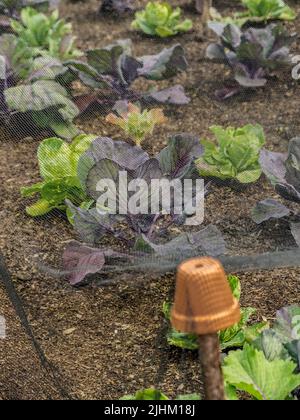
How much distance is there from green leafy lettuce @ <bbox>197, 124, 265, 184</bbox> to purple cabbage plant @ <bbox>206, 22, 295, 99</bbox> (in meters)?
0.64

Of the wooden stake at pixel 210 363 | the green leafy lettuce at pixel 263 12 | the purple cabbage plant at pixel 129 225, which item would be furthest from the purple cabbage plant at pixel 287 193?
the green leafy lettuce at pixel 263 12

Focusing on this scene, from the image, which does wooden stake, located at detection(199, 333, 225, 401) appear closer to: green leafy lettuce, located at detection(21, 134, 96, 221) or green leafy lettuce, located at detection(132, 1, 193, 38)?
green leafy lettuce, located at detection(21, 134, 96, 221)

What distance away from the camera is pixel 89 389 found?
6.70ft

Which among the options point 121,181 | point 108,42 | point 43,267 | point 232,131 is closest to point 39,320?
point 43,267

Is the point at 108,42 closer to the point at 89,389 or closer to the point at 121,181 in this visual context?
the point at 121,181

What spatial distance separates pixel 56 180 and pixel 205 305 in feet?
4.35

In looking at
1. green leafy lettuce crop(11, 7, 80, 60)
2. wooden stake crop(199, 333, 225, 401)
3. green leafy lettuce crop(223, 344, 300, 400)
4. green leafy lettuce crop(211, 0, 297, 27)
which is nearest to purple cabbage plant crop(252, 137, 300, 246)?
green leafy lettuce crop(223, 344, 300, 400)

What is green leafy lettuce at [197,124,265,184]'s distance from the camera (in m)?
2.87

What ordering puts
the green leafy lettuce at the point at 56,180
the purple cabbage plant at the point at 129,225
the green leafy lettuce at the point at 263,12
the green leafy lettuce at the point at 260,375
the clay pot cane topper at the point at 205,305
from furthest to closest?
the green leafy lettuce at the point at 263,12, the green leafy lettuce at the point at 56,180, the purple cabbage plant at the point at 129,225, the green leafy lettuce at the point at 260,375, the clay pot cane topper at the point at 205,305

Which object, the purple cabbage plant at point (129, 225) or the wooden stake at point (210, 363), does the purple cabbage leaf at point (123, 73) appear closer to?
the purple cabbage plant at point (129, 225)

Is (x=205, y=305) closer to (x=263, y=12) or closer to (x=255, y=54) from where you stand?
(x=255, y=54)

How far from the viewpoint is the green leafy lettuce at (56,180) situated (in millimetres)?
2689

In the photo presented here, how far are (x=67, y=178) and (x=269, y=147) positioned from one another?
0.87 m

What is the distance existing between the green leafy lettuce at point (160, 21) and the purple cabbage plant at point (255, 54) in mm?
582
